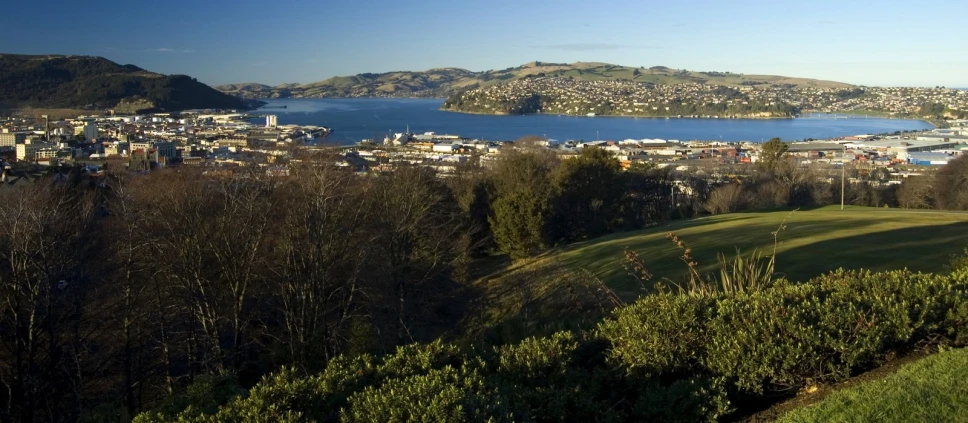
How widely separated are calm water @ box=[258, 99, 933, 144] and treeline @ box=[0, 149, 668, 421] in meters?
56.3

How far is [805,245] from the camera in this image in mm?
16656

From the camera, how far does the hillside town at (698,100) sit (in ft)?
424

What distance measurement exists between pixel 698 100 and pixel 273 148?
13531cm

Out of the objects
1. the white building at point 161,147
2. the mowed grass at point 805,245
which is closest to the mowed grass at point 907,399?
the mowed grass at point 805,245

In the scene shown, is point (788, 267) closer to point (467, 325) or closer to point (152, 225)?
point (467, 325)

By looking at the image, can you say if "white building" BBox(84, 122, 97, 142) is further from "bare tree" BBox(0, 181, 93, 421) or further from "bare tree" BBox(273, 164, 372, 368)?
"bare tree" BBox(0, 181, 93, 421)

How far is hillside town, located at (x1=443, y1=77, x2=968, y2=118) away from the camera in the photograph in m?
129

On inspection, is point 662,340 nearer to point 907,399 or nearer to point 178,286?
point 907,399

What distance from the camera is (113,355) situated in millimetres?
10039

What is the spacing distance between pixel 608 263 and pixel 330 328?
899cm

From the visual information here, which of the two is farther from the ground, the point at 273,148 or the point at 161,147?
the point at 273,148

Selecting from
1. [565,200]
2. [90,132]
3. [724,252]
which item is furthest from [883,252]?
[90,132]

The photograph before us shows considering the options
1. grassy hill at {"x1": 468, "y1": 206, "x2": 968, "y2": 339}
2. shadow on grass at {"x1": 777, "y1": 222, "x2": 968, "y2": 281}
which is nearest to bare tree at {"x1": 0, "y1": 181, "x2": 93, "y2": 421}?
grassy hill at {"x1": 468, "y1": 206, "x2": 968, "y2": 339}

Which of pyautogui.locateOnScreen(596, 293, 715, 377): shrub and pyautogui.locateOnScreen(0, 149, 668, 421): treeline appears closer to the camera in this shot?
pyautogui.locateOnScreen(596, 293, 715, 377): shrub
